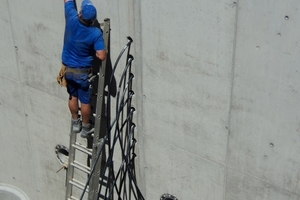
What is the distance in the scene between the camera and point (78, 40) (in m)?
5.13

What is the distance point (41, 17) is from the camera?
228 inches

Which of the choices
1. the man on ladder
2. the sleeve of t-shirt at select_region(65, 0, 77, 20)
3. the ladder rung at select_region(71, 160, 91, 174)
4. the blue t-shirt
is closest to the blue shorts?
the man on ladder

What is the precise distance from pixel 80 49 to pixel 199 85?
123cm

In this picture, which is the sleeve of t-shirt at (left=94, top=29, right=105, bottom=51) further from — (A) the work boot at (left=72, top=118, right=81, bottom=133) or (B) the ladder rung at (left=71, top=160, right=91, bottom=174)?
(B) the ladder rung at (left=71, top=160, right=91, bottom=174)

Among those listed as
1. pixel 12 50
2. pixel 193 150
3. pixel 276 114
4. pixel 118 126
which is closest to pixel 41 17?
pixel 12 50

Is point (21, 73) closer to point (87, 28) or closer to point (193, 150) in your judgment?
point (87, 28)

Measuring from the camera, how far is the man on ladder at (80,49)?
5.03 metres

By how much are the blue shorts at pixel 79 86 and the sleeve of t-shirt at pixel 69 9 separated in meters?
0.61

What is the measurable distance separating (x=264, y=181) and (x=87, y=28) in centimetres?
222

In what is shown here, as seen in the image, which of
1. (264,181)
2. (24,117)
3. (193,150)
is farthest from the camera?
(24,117)

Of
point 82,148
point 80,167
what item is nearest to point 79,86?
point 82,148

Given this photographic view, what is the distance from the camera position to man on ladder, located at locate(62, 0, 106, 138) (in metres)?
5.03

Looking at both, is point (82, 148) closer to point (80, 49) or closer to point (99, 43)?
point (80, 49)

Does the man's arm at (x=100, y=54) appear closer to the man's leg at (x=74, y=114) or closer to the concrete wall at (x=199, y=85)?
the concrete wall at (x=199, y=85)
